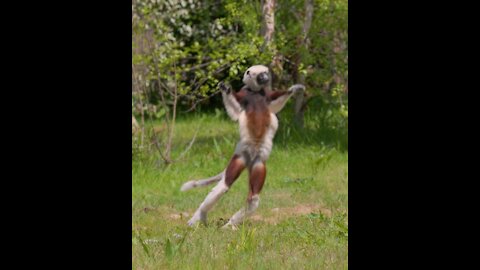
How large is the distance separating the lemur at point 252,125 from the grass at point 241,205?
0.33m

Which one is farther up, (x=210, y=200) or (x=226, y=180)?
(x=226, y=180)

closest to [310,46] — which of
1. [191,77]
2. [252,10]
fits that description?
[252,10]

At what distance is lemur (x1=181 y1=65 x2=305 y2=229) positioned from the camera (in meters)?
7.71

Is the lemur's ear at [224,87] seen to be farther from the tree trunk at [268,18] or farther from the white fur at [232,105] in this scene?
the tree trunk at [268,18]

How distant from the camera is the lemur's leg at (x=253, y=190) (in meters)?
7.88

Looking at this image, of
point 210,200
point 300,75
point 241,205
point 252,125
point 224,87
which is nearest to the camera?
point 224,87

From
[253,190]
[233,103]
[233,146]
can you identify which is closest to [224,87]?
[233,103]

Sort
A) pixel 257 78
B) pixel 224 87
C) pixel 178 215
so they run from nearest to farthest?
pixel 224 87 < pixel 257 78 < pixel 178 215

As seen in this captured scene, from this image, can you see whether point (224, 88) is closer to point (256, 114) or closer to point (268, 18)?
point (256, 114)

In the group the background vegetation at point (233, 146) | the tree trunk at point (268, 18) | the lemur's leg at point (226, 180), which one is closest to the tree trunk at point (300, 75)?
the background vegetation at point (233, 146)

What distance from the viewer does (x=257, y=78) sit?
766cm

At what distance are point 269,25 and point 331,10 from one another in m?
1.73

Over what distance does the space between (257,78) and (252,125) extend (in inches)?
19.0
